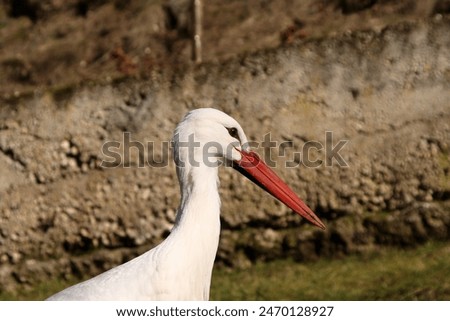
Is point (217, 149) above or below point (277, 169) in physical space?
above

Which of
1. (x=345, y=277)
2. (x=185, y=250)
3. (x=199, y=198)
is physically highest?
(x=199, y=198)

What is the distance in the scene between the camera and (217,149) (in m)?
5.86

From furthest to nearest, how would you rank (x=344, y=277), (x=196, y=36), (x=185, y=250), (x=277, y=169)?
(x=196, y=36) < (x=277, y=169) < (x=344, y=277) < (x=185, y=250)

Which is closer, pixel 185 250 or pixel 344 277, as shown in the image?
pixel 185 250

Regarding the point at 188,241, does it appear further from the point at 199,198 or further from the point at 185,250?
the point at 199,198

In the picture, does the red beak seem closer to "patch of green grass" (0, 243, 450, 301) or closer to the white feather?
the white feather

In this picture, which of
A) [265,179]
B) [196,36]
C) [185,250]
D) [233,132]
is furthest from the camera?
[196,36]

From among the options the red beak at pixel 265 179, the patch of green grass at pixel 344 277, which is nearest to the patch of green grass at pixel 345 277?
the patch of green grass at pixel 344 277

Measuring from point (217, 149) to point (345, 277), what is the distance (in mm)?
3076

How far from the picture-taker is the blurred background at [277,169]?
8.84 meters

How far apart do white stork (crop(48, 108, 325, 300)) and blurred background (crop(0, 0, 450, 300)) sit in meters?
2.74

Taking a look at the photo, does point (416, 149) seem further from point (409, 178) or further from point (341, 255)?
point (341, 255)

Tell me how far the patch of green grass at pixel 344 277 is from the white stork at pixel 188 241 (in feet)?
8.17

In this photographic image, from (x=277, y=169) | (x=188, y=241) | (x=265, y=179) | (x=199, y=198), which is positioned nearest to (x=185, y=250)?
(x=188, y=241)
